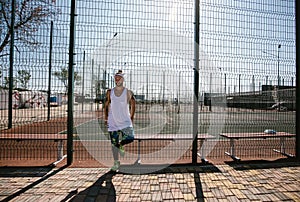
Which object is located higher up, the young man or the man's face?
the man's face

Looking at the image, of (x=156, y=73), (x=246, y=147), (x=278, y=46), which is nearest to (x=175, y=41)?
(x=156, y=73)

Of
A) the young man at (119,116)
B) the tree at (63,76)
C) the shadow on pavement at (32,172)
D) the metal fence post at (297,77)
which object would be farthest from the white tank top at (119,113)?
the metal fence post at (297,77)

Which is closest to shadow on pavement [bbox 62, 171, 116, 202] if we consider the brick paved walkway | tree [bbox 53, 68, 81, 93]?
the brick paved walkway

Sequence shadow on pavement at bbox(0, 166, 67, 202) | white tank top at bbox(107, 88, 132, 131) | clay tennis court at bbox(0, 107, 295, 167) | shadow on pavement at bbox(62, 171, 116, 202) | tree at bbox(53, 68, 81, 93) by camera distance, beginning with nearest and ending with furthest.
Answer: shadow on pavement at bbox(62, 171, 116, 202) < shadow on pavement at bbox(0, 166, 67, 202) < white tank top at bbox(107, 88, 132, 131) < tree at bbox(53, 68, 81, 93) < clay tennis court at bbox(0, 107, 295, 167)

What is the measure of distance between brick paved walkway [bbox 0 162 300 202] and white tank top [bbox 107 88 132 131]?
92 cm

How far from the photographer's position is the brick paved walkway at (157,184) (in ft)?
10.8

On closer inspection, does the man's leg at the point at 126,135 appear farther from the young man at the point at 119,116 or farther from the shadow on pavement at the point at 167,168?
the shadow on pavement at the point at 167,168

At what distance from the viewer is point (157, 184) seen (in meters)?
3.75

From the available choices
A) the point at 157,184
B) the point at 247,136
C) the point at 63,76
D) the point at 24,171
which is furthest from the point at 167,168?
the point at 63,76

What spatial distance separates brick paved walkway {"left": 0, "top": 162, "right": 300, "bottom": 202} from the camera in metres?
3.29

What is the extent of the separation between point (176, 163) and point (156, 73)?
202cm

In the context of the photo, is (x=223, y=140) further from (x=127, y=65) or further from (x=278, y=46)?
(x=127, y=65)

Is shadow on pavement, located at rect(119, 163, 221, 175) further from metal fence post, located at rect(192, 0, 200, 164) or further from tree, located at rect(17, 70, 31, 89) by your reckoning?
tree, located at rect(17, 70, 31, 89)

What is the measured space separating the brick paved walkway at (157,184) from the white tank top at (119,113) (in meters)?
0.92
